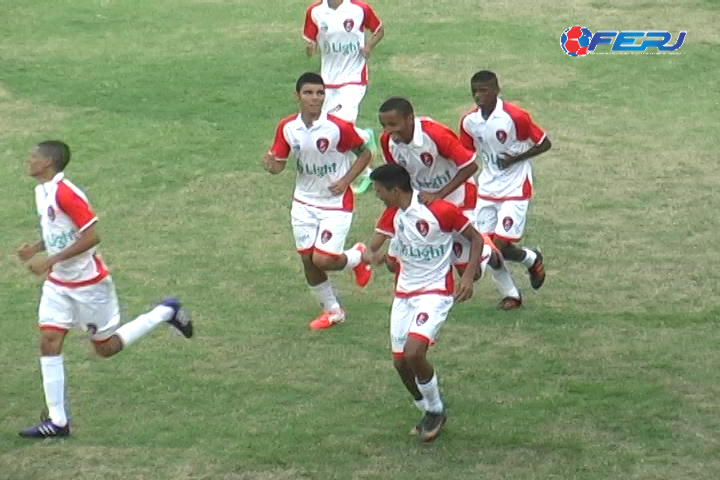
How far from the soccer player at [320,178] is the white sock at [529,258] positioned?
4.65 ft

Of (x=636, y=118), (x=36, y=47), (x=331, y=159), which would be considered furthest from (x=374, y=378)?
(x=36, y=47)

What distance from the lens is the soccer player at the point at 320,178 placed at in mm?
11133

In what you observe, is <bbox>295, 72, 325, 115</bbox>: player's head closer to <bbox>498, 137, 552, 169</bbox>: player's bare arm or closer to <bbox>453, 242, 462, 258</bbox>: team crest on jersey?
<bbox>453, 242, 462, 258</bbox>: team crest on jersey

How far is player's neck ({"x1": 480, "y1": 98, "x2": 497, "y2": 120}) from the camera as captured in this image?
1152 cm

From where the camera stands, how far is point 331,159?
1126 cm

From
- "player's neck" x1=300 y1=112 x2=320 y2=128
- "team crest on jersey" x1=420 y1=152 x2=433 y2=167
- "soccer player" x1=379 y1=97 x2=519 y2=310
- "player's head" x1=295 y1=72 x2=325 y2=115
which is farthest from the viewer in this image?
"player's neck" x1=300 y1=112 x2=320 y2=128

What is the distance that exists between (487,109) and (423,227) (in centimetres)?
264

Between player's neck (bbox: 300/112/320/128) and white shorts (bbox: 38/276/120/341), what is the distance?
2329 millimetres

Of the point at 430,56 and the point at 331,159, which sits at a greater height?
the point at 331,159

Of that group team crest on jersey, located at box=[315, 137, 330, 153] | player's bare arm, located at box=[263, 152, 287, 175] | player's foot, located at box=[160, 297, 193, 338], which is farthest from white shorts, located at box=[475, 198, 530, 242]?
player's foot, located at box=[160, 297, 193, 338]

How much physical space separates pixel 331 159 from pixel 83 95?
8280 mm

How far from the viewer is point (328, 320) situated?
11633 millimetres

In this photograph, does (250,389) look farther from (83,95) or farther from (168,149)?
(83,95)

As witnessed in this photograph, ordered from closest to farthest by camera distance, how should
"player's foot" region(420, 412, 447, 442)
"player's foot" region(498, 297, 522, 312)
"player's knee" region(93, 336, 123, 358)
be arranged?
"player's foot" region(420, 412, 447, 442), "player's knee" region(93, 336, 123, 358), "player's foot" region(498, 297, 522, 312)
